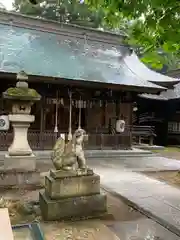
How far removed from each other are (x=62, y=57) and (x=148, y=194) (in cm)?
921

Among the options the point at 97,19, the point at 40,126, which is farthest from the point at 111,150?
the point at 97,19

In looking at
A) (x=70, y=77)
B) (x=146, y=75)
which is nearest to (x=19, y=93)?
(x=70, y=77)

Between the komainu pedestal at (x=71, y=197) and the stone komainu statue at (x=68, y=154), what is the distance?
127 mm

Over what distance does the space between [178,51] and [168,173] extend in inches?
255

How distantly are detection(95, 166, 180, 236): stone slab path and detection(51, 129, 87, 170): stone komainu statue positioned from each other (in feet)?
5.08

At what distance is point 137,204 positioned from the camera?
5305 millimetres

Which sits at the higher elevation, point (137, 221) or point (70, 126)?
point (70, 126)

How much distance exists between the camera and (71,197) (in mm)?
4641

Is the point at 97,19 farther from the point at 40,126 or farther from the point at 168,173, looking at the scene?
the point at 168,173

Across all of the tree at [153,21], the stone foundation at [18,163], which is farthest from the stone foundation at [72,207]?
the tree at [153,21]

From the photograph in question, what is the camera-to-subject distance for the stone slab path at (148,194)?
4.71 metres

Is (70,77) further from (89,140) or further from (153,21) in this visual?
(153,21)

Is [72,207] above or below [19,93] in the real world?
below

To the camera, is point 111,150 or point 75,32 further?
point 75,32
